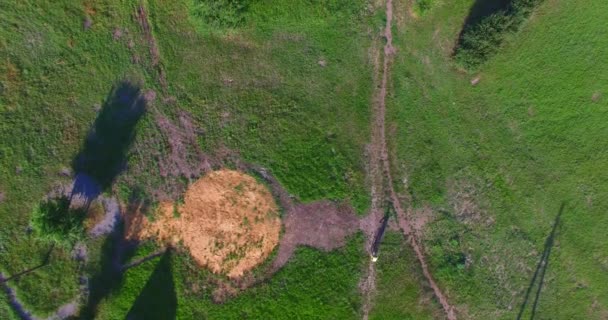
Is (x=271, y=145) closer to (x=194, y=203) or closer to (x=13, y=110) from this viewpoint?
(x=194, y=203)

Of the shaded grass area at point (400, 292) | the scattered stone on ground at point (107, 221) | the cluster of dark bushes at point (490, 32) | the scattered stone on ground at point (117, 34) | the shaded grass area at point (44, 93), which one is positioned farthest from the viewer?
the scattered stone on ground at point (117, 34)

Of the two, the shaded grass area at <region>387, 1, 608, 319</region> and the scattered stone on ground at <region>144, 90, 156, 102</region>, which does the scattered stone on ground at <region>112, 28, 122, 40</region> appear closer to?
the scattered stone on ground at <region>144, 90, 156, 102</region>

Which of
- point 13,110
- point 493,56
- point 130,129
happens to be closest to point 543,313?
point 493,56

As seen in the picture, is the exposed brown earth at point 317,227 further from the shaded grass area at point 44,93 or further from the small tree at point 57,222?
the shaded grass area at point 44,93

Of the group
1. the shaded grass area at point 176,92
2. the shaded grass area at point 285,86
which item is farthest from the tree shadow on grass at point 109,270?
the shaded grass area at point 285,86

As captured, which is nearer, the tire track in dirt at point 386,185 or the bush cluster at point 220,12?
the bush cluster at point 220,12
